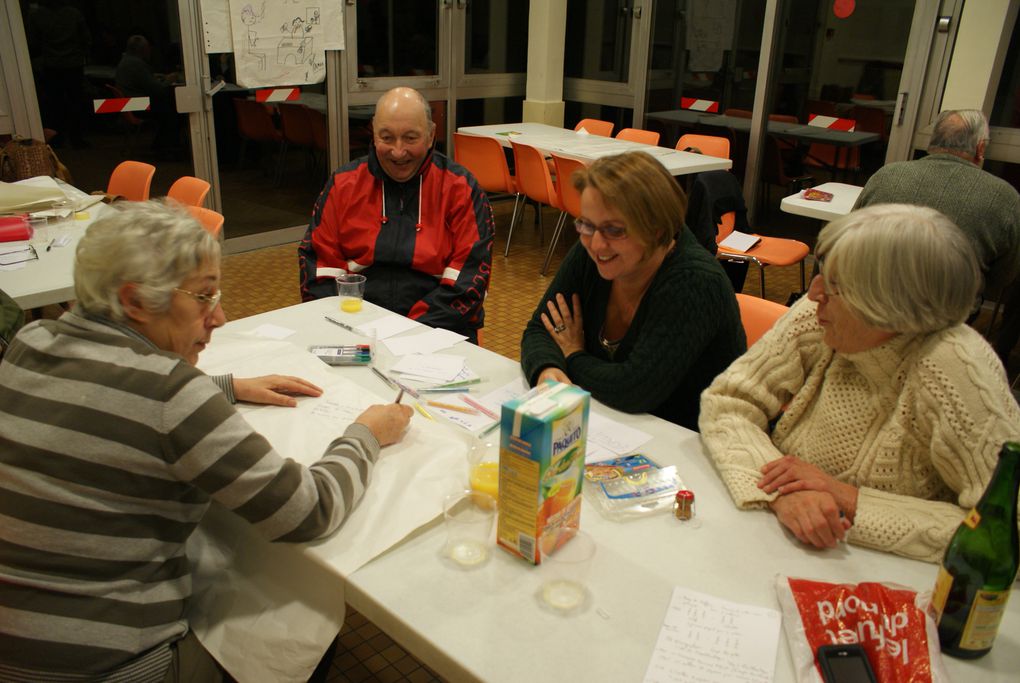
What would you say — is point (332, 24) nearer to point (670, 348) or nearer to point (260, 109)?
point (260, 109)

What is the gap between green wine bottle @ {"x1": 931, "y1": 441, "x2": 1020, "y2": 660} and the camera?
3.53ft

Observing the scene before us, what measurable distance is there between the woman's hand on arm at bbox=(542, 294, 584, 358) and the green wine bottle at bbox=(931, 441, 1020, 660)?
3.59 ft

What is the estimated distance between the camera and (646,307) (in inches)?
76.6

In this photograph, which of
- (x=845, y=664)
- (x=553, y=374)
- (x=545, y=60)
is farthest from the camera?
(x=545, y=60)

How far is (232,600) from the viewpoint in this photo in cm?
138

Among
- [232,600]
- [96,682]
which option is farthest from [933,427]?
[96,682]

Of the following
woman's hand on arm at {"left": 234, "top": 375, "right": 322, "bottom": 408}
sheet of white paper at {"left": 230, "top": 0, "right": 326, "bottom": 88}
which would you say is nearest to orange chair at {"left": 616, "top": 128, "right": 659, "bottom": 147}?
sheet of white paper at {"left": 230, "top": 0, "right": 326, "bottom": 88}

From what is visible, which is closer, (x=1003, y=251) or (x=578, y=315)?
(x=578, y=315)

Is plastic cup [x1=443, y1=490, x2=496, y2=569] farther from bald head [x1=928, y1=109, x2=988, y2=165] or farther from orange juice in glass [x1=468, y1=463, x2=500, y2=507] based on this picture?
bald head [x1=928, y1=109, x2=988, y2=165]

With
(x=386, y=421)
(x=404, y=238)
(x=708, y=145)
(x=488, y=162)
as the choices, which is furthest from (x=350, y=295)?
(x=708, y=145)

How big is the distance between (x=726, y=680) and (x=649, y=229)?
1.10 metres

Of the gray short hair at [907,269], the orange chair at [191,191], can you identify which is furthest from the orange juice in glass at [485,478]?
the orange chair at [191,191]

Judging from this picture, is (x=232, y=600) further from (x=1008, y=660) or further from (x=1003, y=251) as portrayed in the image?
(x=1003, y=251)

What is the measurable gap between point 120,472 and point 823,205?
3955mm
